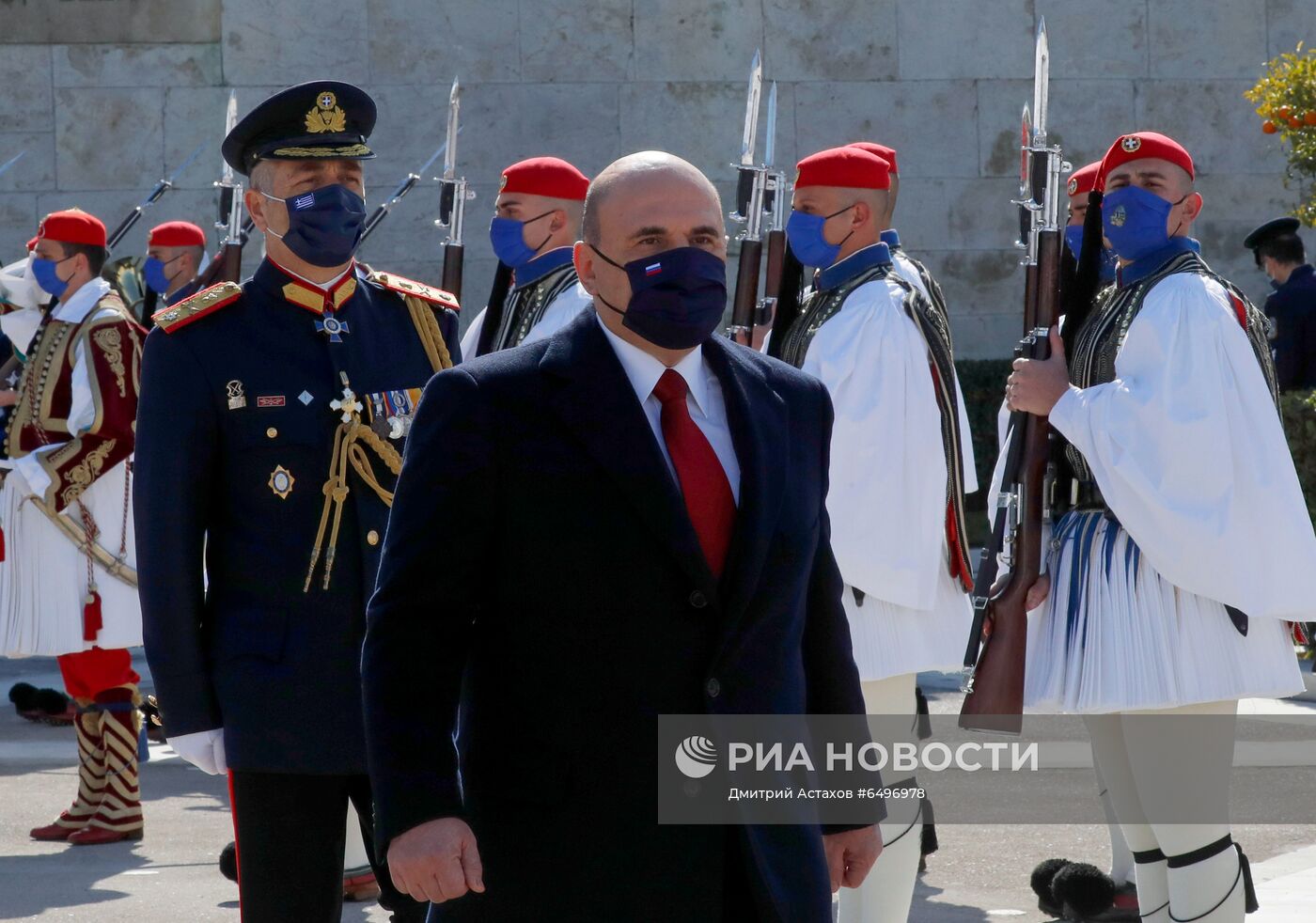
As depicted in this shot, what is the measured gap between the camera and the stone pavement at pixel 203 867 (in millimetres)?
5770

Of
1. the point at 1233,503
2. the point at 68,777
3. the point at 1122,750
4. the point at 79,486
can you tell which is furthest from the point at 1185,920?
the point at 68,777

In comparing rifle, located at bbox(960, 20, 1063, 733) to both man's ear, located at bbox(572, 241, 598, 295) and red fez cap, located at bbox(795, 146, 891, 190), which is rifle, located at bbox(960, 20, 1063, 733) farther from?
man's ear, located at bbox(572, 241, 598, 295)

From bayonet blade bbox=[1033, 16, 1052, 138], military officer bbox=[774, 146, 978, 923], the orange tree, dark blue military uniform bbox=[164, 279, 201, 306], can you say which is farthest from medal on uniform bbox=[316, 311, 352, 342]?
the orange tree

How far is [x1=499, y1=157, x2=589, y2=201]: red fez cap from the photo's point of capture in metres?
6.91

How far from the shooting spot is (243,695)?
3.62 meters

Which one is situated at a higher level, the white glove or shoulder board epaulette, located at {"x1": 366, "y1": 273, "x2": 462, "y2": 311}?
shoulder board epaulette, located at {"x1": 366, "y1": 273, "x2": 462, "y2": 311}

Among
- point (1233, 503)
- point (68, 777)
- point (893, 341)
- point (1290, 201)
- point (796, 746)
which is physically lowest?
point (68, 777)

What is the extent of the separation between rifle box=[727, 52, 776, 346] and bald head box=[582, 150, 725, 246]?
4.11 metres

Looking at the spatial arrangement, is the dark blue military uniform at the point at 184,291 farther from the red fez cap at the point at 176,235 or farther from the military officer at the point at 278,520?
the military officer at the point at 278,520

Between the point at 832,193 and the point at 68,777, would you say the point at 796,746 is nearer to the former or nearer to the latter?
the point at 832,193

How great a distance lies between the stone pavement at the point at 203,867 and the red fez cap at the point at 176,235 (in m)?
3.85

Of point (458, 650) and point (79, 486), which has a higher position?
point (79, 486)

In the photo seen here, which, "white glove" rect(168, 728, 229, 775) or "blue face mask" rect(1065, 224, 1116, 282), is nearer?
"white glove" rect(168, 728, 229, 775)

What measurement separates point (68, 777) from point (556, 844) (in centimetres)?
594
